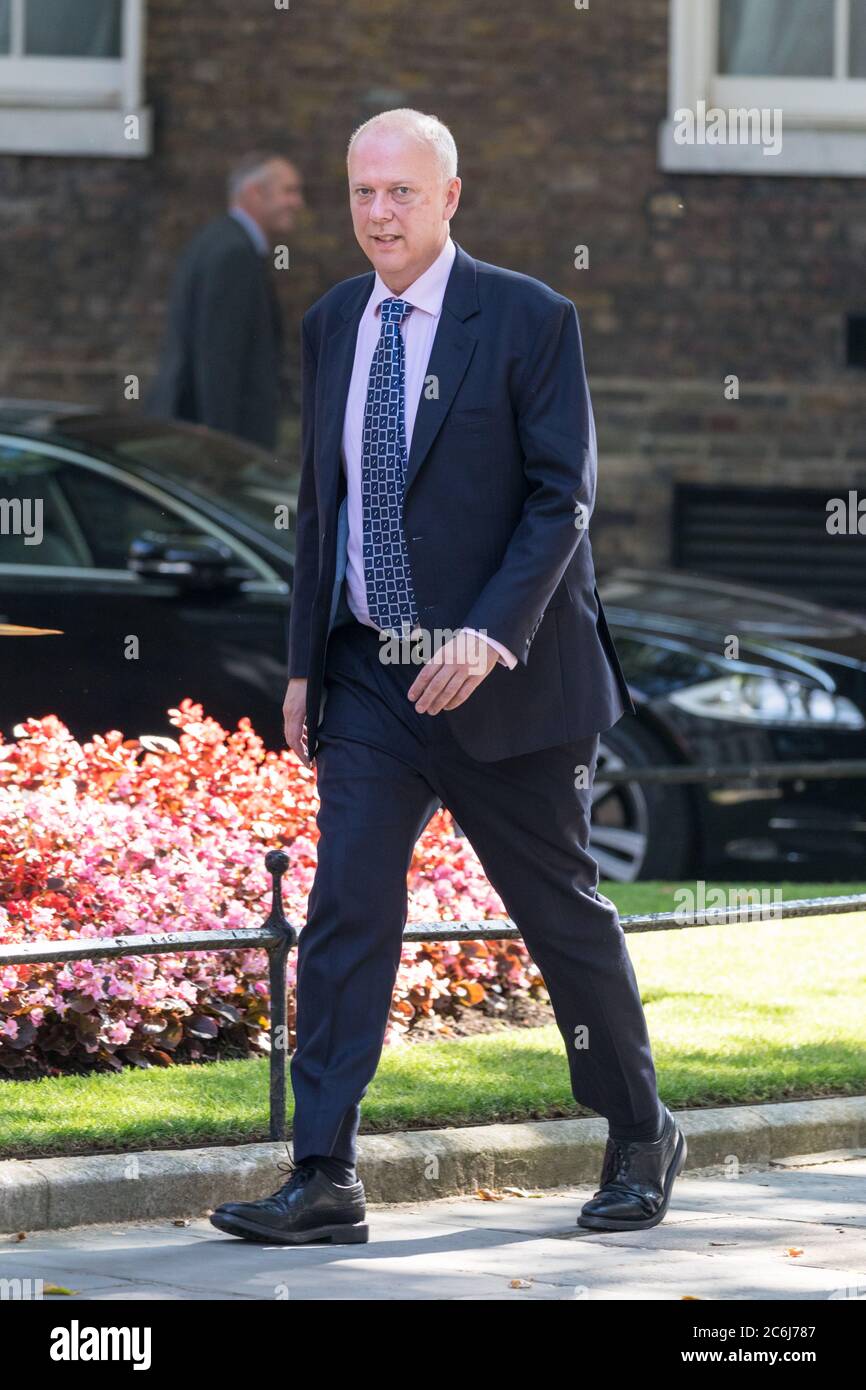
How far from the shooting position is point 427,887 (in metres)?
7.04

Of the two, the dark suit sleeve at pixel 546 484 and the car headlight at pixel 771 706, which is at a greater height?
the dark suit sleeve at pixel 546 484

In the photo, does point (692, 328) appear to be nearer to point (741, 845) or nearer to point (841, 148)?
point (841, 148)

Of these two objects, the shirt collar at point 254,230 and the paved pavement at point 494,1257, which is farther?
the shirt collar at point 254,230

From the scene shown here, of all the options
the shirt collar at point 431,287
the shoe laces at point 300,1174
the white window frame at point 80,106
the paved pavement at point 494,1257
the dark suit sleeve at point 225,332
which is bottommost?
the paved pavement at point 494,1257

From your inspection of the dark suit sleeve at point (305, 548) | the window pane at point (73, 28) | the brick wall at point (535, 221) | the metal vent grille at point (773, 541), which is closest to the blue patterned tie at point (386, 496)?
the dark suit sleeve at point (305, 548)

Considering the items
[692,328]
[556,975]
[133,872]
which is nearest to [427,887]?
[133,872]

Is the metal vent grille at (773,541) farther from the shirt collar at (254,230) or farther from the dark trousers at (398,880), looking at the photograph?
the dark trousers at (398,880)

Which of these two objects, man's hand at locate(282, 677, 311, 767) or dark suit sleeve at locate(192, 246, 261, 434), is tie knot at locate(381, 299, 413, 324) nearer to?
man's hand at locate(282, 677, 311, 767)

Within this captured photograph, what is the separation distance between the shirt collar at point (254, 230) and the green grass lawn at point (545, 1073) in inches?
274

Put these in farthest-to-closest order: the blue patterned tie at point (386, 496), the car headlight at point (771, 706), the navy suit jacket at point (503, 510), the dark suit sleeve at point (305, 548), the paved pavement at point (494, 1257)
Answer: the car headlight at point (771, 706), the dark suit sleeve at point (305, 548), the blue patterned tie at point (386, 496), the navy suit jacket at point (503, 510), the paved pavement at point (494, 1257)

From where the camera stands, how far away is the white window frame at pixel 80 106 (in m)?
14.2

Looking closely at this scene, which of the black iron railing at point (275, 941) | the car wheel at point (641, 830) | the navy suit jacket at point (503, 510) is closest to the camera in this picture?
the navy suit jacket at point (503, 510)

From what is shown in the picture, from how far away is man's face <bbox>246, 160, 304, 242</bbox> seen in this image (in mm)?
14000

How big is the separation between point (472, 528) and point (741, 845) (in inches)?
220
